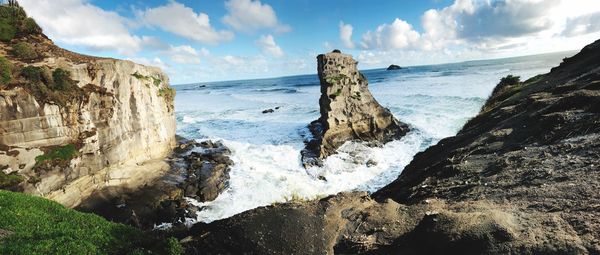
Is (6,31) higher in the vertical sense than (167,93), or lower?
higher

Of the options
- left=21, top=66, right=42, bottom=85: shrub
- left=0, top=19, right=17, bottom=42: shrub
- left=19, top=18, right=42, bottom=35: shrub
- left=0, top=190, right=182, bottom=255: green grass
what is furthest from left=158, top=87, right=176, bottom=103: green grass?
left=0, top=190, right=182, bottom=255: green grass

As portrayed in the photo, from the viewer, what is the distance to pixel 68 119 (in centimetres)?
1836

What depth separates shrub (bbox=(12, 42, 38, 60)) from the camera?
62.7 feet

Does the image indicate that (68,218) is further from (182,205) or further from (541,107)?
(541,107)

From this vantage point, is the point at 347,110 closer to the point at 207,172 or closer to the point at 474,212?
the point at 207,172

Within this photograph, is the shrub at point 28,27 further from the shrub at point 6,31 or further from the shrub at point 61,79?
the shrub at point 61,79

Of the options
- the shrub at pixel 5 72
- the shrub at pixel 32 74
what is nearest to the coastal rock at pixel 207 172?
the shrub at pixel 32 74

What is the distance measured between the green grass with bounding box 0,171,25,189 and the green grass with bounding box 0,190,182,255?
4257 millimetres

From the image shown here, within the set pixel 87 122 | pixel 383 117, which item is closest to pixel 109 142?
pixel 87 122

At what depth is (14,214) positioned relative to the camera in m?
10.7

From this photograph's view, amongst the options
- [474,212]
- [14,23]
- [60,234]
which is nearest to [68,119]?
[14,23]

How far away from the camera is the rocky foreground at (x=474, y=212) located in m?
6.73

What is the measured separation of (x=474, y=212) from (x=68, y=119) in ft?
63.6

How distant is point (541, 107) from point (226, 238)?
49.3ft
